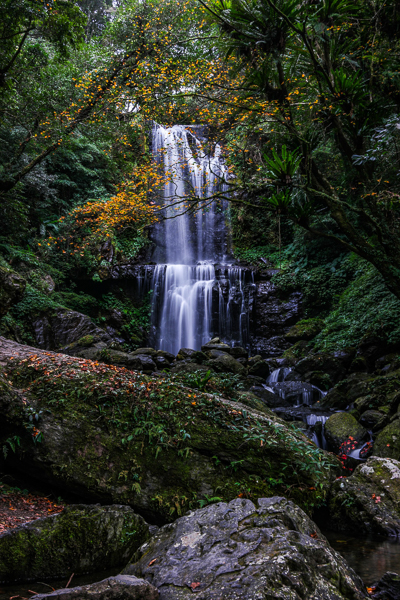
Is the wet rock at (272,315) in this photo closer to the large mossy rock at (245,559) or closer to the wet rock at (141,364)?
the wet rock at (141,364)

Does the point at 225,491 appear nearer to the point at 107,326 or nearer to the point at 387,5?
the point at 387,5

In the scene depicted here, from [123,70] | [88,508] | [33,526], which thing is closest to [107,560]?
[88,508]

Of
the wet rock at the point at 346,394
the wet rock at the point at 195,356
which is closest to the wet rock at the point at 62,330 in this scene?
the wet rock at the point at 195,356

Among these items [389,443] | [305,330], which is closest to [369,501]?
[389,443]

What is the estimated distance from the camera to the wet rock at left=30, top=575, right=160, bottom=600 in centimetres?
155

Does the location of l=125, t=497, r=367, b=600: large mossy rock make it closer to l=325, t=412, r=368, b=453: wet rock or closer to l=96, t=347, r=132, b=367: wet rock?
l=325, t=412, r=368, b=453: wet rock

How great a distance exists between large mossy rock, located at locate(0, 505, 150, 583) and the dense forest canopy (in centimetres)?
419

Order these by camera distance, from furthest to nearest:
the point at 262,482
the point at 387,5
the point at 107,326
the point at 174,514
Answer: the point at 107,326, the point at 387,5, the point at 262,482, the point at 174,514

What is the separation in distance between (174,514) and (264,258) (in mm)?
14997

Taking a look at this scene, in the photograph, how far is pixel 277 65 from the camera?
5352 mm

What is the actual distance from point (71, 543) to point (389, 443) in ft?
14.8

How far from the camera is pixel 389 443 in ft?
16.8

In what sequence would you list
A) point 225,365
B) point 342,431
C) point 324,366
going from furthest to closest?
point 324,366 < point 225,365 < point 342,431

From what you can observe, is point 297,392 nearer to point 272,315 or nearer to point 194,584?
point 272,315
